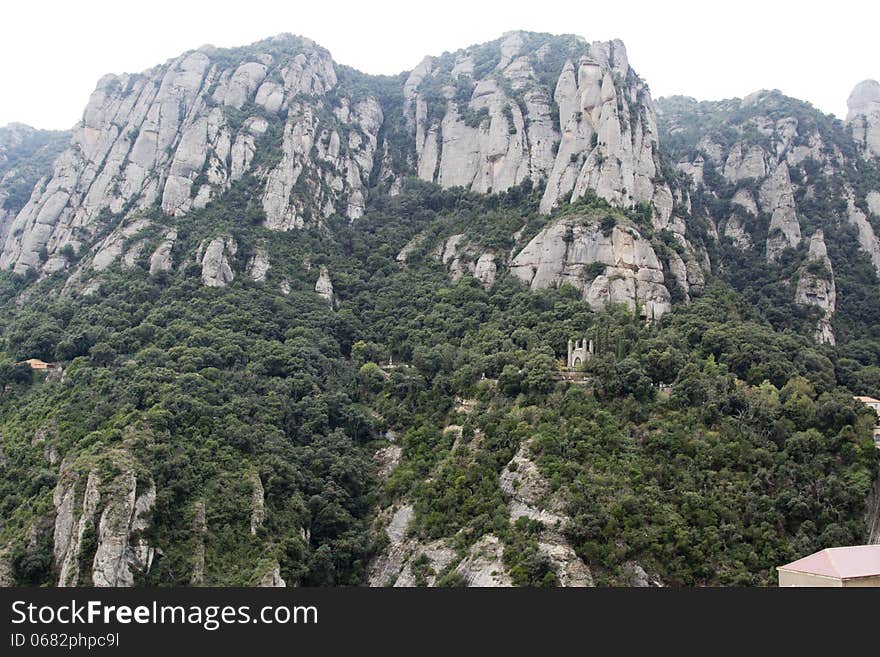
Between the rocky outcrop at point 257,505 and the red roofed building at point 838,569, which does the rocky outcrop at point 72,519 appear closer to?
the rocky outcrop at point 257,505

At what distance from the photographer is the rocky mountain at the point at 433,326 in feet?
176

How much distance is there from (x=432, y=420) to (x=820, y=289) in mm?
46993

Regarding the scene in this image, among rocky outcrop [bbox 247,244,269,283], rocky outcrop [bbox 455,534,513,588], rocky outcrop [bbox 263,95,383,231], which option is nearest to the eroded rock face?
rocky outcrop [bbox 263,95,383,231]

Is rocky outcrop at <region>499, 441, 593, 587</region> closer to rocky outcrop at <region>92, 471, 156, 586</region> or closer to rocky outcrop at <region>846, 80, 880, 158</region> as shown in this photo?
rocky outcrop at <region>92, 471, 156, 586</region>

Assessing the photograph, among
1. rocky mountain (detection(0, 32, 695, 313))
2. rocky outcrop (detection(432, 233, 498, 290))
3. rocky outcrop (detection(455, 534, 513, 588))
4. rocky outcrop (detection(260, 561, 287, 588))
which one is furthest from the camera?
rocky mountain (detection(0, 32, 695, 313))

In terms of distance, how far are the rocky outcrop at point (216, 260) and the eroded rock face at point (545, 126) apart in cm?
3451

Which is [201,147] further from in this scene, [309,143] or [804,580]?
[804,580]

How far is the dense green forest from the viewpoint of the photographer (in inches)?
2080

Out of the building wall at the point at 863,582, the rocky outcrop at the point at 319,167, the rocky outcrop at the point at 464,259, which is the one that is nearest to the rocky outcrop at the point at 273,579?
the building wall at the point at 863,582

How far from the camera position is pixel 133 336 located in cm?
7631

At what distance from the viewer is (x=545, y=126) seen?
10900 centimetres

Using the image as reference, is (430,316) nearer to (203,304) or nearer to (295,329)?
(295,329)

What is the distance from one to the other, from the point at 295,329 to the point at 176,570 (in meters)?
33.5

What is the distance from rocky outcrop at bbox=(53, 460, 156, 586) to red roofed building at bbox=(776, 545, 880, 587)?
124 ft
